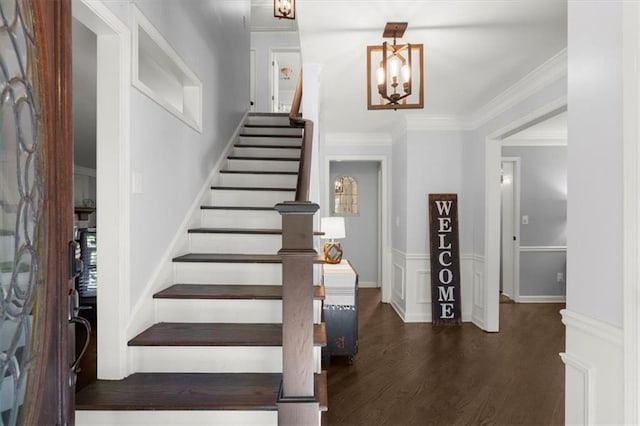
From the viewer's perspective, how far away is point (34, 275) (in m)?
1.07

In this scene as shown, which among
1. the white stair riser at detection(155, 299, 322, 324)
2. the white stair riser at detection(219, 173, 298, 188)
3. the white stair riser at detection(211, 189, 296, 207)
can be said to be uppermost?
the white stair riser at detection(219, 173, 298, 188)

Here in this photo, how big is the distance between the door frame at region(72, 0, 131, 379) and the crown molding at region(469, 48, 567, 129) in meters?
2.95

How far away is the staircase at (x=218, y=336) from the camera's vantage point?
65.1 inches

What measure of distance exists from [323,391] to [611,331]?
118 centimetres

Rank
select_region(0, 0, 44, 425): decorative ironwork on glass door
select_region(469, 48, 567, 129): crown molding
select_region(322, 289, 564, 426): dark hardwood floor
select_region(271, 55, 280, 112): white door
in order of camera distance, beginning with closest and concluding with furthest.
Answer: select_region(0, 0, 44, 425): decorative ironwork on glass door
select_region(322, 289, 564, 426): dark hardwood floor
select_region(469, 48, 567, 129): crown molding
select_region(271, 55, 280, 112): white door

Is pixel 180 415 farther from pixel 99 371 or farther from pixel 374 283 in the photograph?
pixel 374 283

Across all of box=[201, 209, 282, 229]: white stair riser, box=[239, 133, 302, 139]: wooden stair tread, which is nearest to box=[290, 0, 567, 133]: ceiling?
box=[239, 133, 302, 139]: wooden stair tread

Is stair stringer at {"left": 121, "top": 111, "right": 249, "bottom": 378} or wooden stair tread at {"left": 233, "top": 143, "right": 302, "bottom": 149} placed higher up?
wooden stair tread at {"left": 233, "top": 143, "right": 302, "bottom": 149}

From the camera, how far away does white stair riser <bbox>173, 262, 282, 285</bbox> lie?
8.23 feet

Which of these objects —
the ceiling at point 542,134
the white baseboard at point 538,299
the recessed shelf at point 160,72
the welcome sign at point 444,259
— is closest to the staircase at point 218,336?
the recessed shelf at point 160,72

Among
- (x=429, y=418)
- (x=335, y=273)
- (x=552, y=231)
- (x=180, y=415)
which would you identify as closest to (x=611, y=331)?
(x=429, y=418)

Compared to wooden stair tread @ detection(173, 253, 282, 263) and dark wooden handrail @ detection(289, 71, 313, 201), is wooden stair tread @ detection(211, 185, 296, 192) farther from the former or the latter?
dark wooden handrail @ detection(289, 71, 313, 201)

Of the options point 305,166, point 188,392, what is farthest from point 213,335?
point 305,166

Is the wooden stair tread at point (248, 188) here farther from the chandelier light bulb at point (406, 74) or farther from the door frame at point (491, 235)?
the door frame at point (491, 235)
